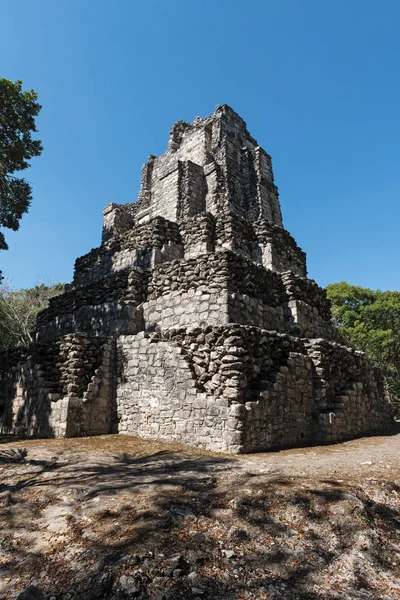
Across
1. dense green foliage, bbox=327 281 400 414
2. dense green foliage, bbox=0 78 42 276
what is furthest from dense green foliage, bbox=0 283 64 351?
dense green foliage, bbox=327 281 400 414

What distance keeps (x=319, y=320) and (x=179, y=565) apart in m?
12.2

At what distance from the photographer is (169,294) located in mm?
12484

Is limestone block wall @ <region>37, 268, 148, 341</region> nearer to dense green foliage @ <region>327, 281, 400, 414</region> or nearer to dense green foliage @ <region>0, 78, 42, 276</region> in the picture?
dense green foliage @ <region>0, 78, 42, 276</region>

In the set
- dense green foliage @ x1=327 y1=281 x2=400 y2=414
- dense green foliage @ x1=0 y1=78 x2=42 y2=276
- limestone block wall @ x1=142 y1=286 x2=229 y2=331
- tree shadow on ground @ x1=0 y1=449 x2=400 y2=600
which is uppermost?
dense green foliage @ x1=0 y1=78 x2=42 y2=276

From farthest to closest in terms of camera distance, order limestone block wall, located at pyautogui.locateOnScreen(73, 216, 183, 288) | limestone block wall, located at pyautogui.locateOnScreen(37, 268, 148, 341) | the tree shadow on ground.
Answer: limestone block wall, located at pyautogui.locateOnScreen(73, 216, 183, 288) < limestone block wall, located at pyautogui.locateOnScreen(37, 268, 148, 341) < the tree shadow on ground

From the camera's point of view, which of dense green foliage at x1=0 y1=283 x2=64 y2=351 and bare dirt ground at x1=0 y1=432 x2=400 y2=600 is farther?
dense green foliage at x1=0 y1=283 x2=64 y2=351

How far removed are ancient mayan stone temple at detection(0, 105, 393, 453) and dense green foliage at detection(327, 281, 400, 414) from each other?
14598mm

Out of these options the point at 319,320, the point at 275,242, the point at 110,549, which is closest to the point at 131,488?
the point at 110,549

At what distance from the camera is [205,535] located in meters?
3.80

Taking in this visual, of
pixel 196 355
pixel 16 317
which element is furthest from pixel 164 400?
pixel 16 317

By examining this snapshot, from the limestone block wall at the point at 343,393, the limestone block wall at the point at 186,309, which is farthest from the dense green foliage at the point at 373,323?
the limestone block wall at the point at 186,309

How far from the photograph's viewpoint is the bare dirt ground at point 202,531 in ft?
10.1

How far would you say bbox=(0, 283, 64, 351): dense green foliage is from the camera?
29.1 metres

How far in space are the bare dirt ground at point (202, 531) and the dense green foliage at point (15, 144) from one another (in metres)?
14.0
